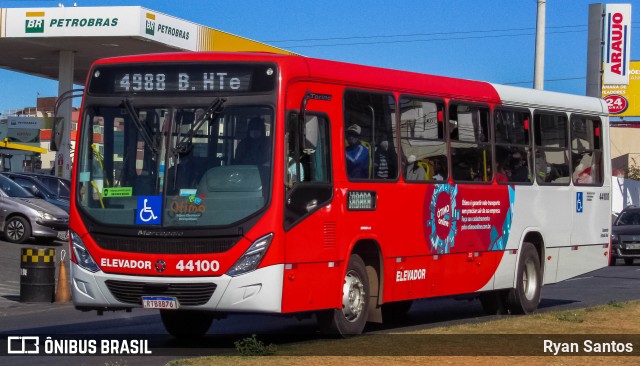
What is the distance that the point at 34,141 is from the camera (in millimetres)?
61969

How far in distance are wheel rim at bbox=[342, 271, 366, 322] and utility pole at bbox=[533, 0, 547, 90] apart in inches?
→ 629

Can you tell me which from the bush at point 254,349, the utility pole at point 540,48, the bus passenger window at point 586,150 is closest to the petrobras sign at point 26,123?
the utility pole at point 540,48

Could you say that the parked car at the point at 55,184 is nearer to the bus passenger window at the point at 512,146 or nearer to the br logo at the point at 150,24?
the br logo at the point at 150,24

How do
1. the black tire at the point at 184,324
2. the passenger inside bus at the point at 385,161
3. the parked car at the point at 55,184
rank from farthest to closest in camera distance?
the parked car at the point at 55,184 → the passenger inside bus at the point at 385,161 → the black tire at the point at 184,324

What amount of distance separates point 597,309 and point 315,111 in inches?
245

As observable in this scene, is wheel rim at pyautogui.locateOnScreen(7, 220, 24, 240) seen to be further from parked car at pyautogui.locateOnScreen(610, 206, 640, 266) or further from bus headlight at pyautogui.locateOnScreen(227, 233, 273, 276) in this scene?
bus headlight at pyautogui.locateOnScreen(227, 233, 273, 276)

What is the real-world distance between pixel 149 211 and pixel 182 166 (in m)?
0.54

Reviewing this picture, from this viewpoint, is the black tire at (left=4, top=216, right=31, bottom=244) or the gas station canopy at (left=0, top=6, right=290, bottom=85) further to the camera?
the gas station canopy at (left=0, top=6, right=290, bottom=85)

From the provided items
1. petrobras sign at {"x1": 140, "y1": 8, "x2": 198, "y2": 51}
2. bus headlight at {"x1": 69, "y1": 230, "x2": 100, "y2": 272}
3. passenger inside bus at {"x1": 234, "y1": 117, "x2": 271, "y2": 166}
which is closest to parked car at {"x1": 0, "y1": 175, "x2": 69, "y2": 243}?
petrobras sign at {"x1": 140, "y1": 8, "x2": 198, "y2": 51}

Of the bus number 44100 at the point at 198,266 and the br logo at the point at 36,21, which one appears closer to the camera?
the bus number 44100 at the point at 198,266

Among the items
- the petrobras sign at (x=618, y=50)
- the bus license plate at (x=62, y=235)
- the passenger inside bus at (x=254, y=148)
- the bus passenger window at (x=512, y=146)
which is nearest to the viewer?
the passenger inside bus at (x=254, y=148)

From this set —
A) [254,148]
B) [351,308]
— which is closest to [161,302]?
[254,148]

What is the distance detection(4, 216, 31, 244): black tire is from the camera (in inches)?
1206

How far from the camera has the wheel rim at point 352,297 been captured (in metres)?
13.2
